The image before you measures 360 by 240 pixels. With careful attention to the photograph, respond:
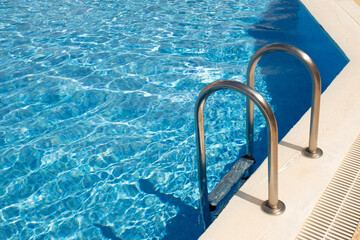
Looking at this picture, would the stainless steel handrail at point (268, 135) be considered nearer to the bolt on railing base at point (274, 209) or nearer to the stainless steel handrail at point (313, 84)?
the bolt on railing base at point (274, 209)

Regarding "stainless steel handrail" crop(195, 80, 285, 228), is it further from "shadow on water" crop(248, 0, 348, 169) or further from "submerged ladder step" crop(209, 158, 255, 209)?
"shadow on water" crop(248, 0, 348, 169)

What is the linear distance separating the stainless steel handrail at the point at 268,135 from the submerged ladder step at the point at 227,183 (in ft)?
0.22

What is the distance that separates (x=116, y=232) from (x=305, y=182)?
1732 millimetres

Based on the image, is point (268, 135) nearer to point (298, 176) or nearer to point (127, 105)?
point (298, 176)

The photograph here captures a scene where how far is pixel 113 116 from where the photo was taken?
532 cm

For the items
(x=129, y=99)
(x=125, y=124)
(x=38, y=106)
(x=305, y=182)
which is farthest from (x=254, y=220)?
(x=38, y=106)

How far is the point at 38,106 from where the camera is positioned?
5.59 metres

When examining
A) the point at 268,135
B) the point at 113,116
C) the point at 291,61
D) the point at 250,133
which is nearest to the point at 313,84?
the point at 268,135

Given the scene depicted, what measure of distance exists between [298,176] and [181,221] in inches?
47.5

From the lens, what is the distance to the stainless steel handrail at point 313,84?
2.64 meters

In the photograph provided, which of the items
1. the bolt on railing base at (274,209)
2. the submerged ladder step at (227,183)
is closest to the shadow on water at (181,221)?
the submerged ladder step at (227,183)

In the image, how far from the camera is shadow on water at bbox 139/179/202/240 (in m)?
3.64

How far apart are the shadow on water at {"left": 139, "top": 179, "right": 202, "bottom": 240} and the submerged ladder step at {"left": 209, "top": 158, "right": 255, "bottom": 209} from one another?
25.3 inches

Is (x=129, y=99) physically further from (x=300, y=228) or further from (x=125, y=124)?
(x=300, y=228)
